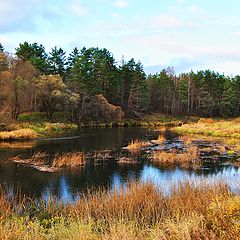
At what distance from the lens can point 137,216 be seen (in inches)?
396

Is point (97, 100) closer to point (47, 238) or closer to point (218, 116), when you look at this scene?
point (218, 116)

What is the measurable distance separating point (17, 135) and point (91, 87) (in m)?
32.3

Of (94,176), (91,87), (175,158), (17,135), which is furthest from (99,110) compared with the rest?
(94,176)

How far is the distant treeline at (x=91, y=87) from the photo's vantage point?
169 feet

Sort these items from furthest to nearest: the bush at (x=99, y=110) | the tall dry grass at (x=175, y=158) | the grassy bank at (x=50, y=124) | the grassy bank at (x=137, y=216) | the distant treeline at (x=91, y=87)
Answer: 1. the bush at (x=99, y=110)
2. the distant treeline at (x=91, y=87)
3. the grassy bank at (x=50, y=124)
4. the tall dry grass at (x=175, y=158)
5. the grassy bank at (x=137, y=216)

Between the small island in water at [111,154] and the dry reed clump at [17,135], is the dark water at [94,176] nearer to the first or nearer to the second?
the small island in water at [111,154]

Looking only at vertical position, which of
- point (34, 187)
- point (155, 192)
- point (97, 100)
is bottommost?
point (34, 187)

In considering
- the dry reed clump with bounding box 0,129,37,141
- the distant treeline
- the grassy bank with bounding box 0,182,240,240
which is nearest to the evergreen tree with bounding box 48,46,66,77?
the distant treeline

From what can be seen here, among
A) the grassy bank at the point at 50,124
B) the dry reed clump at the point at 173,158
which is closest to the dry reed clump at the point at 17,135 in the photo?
the grassy bank at the point at 50,124

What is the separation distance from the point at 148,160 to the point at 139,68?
5877cm

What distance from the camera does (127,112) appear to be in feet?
248

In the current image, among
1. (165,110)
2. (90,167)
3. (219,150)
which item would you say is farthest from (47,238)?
(165,110)

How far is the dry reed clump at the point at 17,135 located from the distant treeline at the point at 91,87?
11.9 feet

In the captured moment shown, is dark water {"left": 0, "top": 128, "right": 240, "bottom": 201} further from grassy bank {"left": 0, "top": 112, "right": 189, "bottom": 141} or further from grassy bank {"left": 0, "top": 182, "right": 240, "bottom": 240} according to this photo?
grassy bank {"left": 0, "top": 112, "right": 189, "bottom": 141}
